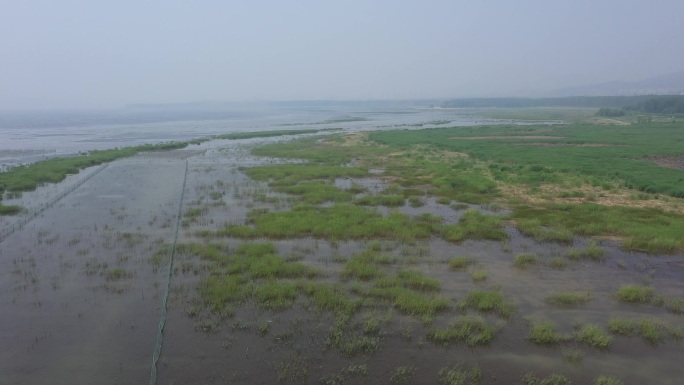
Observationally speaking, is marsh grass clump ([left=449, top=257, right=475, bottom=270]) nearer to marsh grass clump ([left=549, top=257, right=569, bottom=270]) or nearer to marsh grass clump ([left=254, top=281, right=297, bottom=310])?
marsh grass clump ([left=549, top=257, right=569, bottom=270])

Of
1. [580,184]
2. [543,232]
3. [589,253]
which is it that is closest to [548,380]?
[589,253]

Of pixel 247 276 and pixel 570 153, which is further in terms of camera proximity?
pixel 570 153

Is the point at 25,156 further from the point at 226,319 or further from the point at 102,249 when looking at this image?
the point at 226,319

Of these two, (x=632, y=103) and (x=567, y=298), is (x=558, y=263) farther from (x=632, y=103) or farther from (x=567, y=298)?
(x=632, y=103)

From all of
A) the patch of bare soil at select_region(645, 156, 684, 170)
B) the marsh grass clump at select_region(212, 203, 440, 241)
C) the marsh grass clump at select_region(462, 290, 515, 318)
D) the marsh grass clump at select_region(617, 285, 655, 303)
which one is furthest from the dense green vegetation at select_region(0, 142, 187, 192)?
the patch of bare soil at select_region(645, 156, 684, 170)

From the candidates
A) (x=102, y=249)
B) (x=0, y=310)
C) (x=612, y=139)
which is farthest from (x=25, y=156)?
(x=612, y=139)

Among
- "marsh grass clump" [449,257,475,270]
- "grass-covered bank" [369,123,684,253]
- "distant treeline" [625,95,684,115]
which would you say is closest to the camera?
"marsh grass clump" [449,257,475,270]
